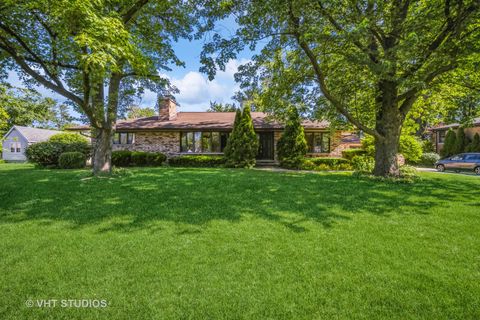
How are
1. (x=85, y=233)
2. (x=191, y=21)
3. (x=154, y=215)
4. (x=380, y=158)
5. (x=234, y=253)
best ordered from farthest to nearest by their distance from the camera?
(x=191, y=21), (x=380, y=158), (x=154, y=215), (x=85, y=233), (x=234, y=253)

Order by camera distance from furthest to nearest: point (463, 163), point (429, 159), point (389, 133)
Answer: point (429, 159) < point (463, 163) < point (389, 133)

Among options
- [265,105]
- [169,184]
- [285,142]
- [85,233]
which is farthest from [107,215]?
[285,142]

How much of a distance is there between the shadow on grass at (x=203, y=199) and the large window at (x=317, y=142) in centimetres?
1025

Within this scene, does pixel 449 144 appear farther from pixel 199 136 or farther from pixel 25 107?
pixel 25 107

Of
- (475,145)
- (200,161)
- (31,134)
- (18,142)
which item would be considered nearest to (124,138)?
(200,161)

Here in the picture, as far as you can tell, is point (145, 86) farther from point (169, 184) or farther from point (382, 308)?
point (382, 308)

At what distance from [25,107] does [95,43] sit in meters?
29.6

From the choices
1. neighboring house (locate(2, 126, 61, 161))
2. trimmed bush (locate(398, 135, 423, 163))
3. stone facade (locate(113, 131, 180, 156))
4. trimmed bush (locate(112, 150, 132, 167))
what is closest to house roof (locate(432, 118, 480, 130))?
trimmed bush (locate(398, 135, 423, 163))

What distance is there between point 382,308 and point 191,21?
543 inches

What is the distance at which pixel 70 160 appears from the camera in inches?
569

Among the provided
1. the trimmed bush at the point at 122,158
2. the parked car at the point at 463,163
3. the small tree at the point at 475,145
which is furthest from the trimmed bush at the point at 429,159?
the trimmed bush at the point at 122,158

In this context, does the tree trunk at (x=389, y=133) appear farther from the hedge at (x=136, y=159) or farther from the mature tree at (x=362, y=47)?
the hedge at (x=136, y=159)

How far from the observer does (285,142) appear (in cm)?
1702

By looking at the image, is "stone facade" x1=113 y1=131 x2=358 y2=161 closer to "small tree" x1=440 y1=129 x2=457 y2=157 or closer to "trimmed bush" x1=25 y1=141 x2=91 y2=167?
"trimmed bush" x1=25 y1=141 x2=91 y2=167
